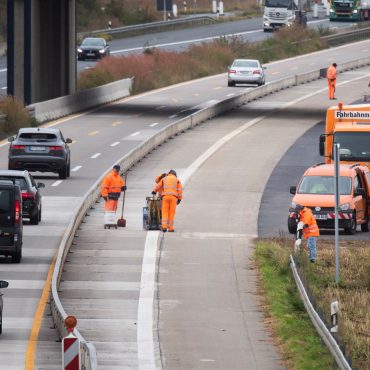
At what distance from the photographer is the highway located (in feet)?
77.6

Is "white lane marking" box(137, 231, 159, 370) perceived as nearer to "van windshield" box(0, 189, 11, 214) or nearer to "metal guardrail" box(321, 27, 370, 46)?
"van windshield" box(0, 189, 11, 214)

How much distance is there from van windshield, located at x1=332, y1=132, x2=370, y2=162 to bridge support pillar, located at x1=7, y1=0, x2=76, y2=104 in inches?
886

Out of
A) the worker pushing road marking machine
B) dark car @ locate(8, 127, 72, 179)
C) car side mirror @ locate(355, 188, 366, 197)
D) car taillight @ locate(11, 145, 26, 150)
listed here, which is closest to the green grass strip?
the worker pushing road marking machine

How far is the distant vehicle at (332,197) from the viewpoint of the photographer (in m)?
36.0

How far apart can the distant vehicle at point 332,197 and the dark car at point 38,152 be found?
29.0 ft

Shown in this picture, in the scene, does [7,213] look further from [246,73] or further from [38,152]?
[246,73]

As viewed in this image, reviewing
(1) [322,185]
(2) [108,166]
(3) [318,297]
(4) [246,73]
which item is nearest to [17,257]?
(3) [318,297]

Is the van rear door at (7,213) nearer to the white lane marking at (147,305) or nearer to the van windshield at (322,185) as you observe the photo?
the white lane marking at (147,305)

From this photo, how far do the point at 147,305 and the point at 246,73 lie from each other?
5422 cm

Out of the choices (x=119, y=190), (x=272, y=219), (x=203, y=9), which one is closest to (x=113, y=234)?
(x=119, y=190)

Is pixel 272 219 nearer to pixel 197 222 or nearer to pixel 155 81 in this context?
pixel 197 222

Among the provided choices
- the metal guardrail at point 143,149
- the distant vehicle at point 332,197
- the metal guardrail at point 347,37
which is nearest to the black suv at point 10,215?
the metal guardrail at point 143,149

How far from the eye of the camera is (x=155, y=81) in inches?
3221

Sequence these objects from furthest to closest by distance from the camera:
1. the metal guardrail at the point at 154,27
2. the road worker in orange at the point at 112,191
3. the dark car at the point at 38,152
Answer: the metal guardrail at the point at 154,27 < the dark car at the point at 38,152 < the road worker in orange at the point at 112,191
